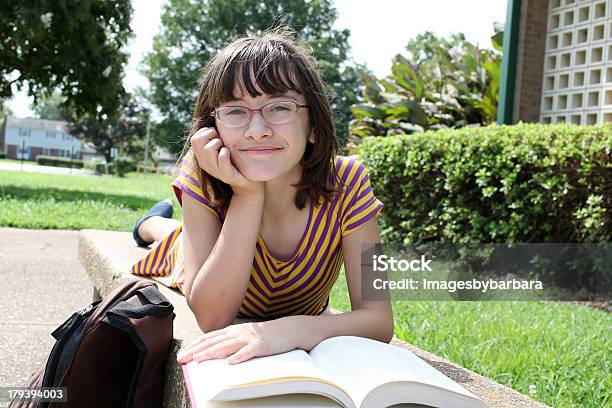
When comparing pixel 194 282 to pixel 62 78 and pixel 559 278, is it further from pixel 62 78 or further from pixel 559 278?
pixel 62 78

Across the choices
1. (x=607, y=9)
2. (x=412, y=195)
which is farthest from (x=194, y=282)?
(x=607, y=9)

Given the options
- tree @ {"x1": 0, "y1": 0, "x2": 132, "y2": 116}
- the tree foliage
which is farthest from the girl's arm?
tree @ {"x1": 0, "y1": 0, "x2": 132, "y2": 116}

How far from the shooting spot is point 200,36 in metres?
47.8

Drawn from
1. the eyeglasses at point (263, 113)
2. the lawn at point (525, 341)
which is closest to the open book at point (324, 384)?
the eyeglasses at point (263, 113)

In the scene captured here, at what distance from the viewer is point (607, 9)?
23.6 feet

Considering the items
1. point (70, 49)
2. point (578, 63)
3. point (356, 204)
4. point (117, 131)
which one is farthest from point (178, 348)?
point (117, 131)

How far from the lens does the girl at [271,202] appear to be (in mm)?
1869

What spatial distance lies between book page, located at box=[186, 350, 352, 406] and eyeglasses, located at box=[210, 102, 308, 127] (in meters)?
0.69

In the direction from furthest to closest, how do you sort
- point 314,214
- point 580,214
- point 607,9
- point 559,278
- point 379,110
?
1. point 379,110
2. point 607,9
3. point 559,278
4. point 580,214
5. point 314,214

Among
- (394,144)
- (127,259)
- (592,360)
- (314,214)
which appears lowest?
(592,360)

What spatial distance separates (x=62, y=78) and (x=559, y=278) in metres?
13.6

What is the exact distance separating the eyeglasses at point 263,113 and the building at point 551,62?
647 centimetres

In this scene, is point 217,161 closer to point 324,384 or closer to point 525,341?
point 324,384

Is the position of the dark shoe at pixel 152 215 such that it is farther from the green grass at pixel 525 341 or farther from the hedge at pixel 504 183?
the hedge at pixel 504 183
